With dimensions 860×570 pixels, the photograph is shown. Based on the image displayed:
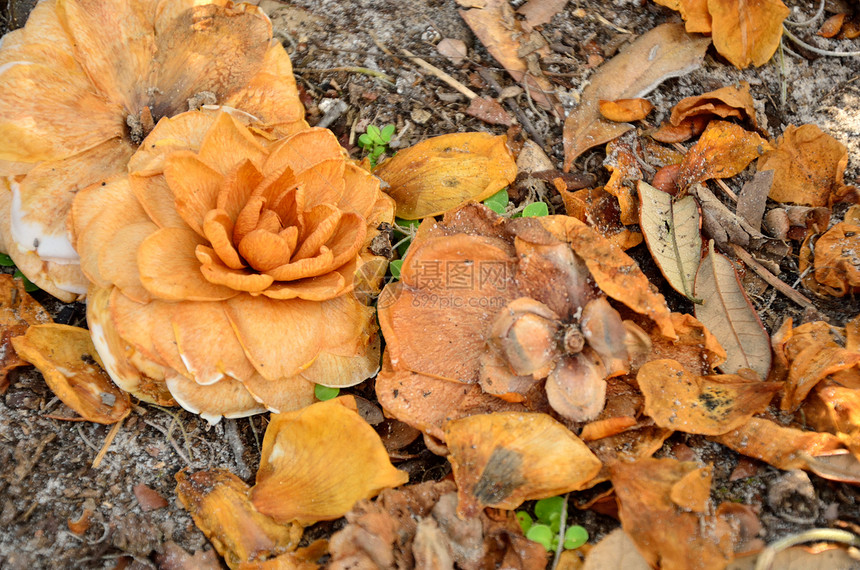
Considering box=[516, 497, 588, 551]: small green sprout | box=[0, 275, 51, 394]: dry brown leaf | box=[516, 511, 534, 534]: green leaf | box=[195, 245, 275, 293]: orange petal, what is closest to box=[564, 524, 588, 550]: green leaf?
box=[516, 497, 588, 551]: small green sprout

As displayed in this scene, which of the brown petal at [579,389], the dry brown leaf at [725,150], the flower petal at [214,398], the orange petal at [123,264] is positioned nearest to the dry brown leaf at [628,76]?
the dry brown leaf at [725,150]

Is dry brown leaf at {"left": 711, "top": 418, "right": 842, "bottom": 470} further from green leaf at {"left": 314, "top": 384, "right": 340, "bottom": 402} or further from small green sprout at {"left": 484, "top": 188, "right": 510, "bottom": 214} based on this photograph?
green leaf at {"left": 314, "top": 384, "right": 340, "bottom": 402}

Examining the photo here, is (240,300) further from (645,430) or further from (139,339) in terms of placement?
(645,430)

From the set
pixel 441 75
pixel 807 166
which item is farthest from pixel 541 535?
pixel 441 75

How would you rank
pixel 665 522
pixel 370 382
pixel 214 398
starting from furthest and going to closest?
pixel 370 382 < pixel 214 398 < pixel 665 522

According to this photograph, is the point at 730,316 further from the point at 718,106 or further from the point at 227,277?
the point at 227,277

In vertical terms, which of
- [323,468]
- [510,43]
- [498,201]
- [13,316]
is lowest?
[323,468]

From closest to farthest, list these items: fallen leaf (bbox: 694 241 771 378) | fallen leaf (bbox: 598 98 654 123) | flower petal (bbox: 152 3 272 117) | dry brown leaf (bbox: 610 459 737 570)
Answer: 1. dry brown leaf (bbox: 610 459 737 570)
2. fallen leaf (bbox: 694 241 771 378)
3. flower petal (bbox: 152 3 272 117)
4. fallen leaf (bbox: 598 98 654 123)

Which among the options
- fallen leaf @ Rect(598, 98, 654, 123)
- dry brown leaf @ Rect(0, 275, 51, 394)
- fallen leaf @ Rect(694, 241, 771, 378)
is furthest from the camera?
fallen leaf @ Rect(598, 98, 654, 123)
